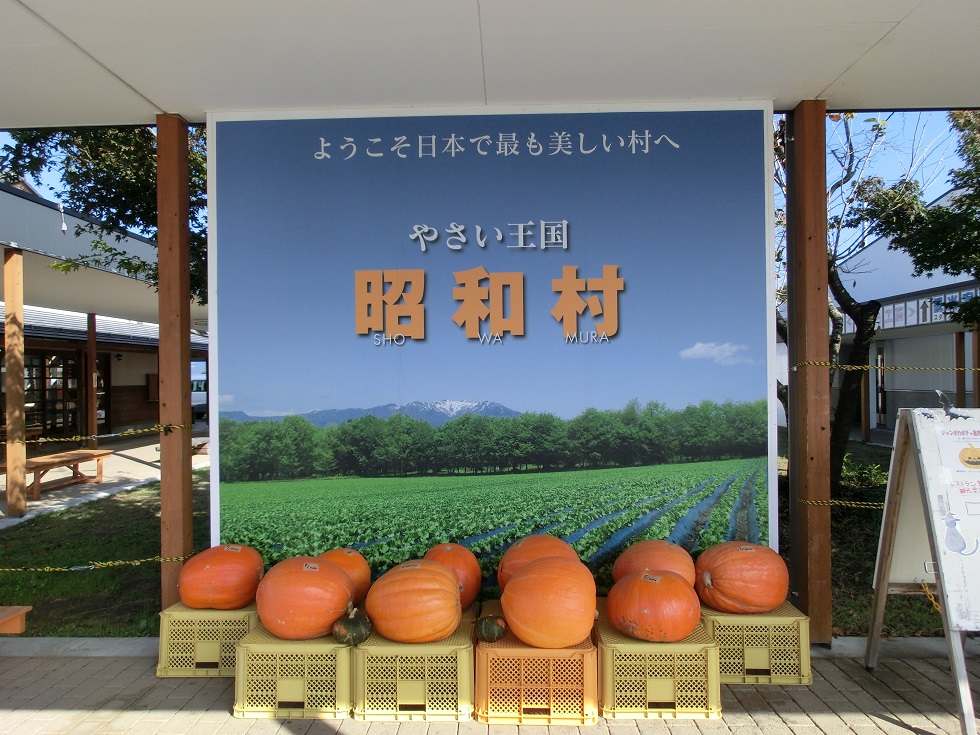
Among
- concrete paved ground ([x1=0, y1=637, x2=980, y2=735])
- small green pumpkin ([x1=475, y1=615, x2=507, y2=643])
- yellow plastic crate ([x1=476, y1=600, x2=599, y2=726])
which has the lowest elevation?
concrete paved ground ([x1=0, y1=637, x2=980, y2=735])

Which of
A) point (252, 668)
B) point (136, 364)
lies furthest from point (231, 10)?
point (136, 364)

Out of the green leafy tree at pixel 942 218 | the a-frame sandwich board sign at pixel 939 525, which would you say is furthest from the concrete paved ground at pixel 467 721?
the green leafy tree at pixel 942 218

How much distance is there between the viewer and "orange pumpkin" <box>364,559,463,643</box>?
3.26 meters

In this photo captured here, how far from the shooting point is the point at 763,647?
3.58 metres

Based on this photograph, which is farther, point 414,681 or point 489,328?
point 489,328

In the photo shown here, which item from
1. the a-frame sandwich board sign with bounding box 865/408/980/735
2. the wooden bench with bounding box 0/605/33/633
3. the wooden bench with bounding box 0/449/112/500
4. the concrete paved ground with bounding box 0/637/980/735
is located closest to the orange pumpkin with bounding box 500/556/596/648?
the concrete paved ground with bounding box 0/637/980/735

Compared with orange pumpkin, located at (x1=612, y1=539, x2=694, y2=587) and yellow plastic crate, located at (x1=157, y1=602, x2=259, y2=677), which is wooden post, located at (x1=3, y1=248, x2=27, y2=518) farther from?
orange pumpkin, located at (x1=612, y1=539, x2=694, y2=587)

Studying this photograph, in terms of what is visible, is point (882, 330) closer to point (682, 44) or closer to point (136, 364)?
point (682, 44)

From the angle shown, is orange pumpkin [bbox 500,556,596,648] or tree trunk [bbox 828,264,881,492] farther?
tree trunk [bbox 828,264,881,492]

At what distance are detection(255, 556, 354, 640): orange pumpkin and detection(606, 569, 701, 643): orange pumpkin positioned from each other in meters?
1.43

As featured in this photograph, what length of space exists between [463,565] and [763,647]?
66.4 inches

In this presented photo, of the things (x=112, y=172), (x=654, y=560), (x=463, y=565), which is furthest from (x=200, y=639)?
(x=112, y=172)

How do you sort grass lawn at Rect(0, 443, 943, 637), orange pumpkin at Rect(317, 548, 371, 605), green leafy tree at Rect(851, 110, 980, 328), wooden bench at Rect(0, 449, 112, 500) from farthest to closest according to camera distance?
wooden bench at Rect(0, 449, 112, 500) < green leafy tree at Rect(851, 110, 980, 328) < grass lawn at Rect(0, 443, 943, 637) < orange pumpkin at Rect(317, 548, 371, 605)

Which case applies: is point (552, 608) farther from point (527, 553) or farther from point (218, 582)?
point (218, 582)
